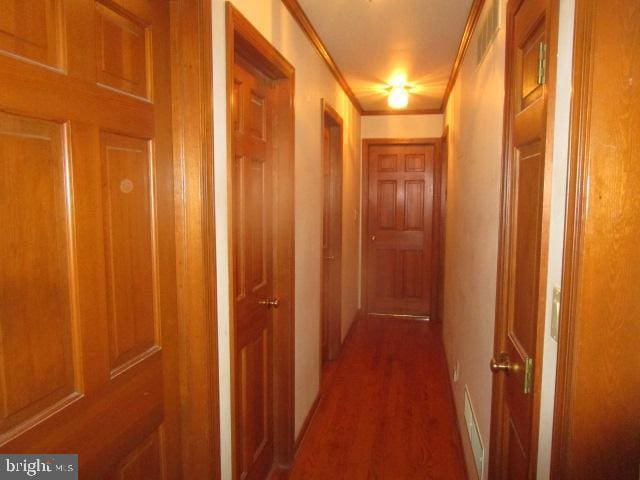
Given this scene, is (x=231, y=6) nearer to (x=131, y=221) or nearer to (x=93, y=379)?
(x=131, y=221)

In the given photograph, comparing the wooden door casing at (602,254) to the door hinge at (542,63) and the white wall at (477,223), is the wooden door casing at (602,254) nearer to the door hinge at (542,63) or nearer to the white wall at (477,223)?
the door hinge at (542,63)

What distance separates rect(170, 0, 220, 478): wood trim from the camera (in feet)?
4.23

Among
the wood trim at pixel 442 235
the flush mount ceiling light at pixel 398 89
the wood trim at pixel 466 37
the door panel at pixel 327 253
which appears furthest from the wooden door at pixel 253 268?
the wood trim at pixel 442 235

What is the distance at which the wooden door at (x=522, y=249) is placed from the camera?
1021 mm

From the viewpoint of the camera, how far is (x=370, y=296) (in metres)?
5.28

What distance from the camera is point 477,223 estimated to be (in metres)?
2.15

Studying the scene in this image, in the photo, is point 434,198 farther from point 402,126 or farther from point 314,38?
point 314,38

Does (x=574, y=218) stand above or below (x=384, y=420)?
above

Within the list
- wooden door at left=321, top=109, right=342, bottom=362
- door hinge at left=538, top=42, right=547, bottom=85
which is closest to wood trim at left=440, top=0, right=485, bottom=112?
wooden door at left=321, top=109, right=342, bottom=362

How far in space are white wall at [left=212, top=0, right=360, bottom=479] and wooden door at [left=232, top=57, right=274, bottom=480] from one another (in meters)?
0.19

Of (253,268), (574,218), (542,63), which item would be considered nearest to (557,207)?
(574,218)

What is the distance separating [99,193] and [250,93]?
108cm

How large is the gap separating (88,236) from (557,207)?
1.06 meters

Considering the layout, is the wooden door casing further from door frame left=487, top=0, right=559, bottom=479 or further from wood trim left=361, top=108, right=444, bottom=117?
wood trim left=361, top=108, right=444, bottom=117
